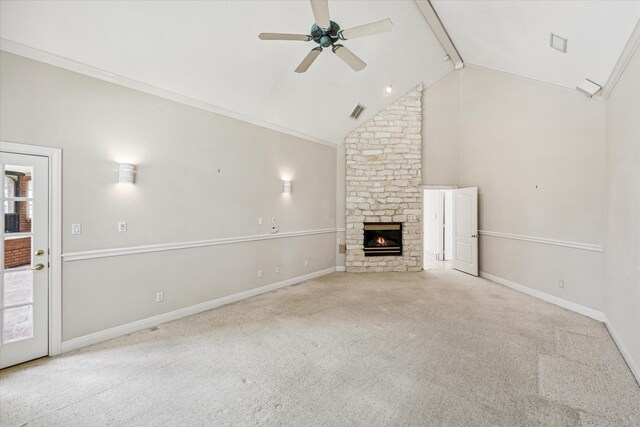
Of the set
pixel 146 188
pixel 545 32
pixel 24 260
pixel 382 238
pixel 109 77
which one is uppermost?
pixel 545 32

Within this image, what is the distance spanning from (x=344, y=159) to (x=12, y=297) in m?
5.67

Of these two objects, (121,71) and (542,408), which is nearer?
(542,408)

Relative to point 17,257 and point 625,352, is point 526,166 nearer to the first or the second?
point 625,352

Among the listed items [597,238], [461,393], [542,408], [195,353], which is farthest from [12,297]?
[597,238]

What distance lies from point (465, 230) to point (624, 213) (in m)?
3.32

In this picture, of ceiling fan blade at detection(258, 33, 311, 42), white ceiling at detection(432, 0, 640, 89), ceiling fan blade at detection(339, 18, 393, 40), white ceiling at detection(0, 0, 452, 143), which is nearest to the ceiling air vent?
white ceiling at detection(0, 0, 452, 143)

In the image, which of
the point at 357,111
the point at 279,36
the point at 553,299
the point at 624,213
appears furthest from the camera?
the point at 357,111

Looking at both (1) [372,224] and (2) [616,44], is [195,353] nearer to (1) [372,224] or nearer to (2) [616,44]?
(1) [372,224]

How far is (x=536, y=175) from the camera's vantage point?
490cm

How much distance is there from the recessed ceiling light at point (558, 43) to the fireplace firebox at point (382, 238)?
13.3ft

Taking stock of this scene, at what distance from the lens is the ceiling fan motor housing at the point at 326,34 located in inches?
117

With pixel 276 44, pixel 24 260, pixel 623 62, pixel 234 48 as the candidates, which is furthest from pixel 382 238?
pixel 24 260

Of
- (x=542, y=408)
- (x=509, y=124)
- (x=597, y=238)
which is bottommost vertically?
(x=542, y=408)

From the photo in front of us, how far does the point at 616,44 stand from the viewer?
293cm
